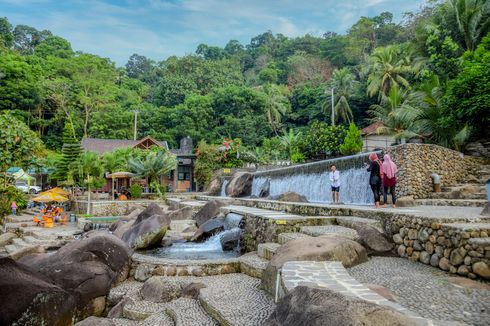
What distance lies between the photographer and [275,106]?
140 ft

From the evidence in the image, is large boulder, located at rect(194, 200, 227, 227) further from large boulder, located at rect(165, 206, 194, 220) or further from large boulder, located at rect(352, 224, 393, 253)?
large boulder, located at rect(352, 224, 393, 253)

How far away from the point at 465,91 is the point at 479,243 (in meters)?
11.6

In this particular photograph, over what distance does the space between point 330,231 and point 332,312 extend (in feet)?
15.7

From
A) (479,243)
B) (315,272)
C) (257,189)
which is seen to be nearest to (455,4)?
(257,189)

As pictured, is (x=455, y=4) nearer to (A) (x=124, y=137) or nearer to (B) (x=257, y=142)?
(B) (x=257, y=142)

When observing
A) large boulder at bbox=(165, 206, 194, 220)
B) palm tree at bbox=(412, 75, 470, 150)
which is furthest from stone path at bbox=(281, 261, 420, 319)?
palm tree at bbox=(412, 75, 470, 150)

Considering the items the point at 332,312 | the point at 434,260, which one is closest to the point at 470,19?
Answer: the point at 434,260

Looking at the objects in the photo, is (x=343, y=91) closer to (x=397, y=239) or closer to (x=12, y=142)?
(x=12, y=142)

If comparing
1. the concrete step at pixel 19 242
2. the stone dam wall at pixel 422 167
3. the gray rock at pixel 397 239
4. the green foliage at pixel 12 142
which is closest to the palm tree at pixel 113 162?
the green foliage at pixel 12 142

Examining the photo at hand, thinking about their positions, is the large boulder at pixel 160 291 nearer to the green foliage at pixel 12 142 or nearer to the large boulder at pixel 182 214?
the large boulder at pixel 182 214

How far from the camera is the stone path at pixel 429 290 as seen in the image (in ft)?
12.4

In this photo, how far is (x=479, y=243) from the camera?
5074mm

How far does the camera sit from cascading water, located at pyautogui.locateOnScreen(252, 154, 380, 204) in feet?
45.3

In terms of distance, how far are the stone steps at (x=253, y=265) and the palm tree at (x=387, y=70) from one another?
2819 centimetres
